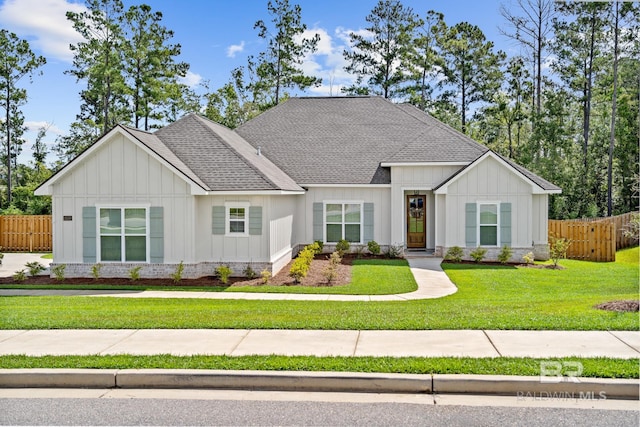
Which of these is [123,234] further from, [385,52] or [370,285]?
[385,52]

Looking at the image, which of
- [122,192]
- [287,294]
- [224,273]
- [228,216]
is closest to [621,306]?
[287,294]

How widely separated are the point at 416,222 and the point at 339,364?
54.4 feet

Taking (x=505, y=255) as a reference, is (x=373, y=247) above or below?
above

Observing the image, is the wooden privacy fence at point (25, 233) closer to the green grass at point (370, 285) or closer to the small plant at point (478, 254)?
the green grass at point (370, 285)

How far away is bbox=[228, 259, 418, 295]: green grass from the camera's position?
14.7m

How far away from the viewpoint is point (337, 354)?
779 cm

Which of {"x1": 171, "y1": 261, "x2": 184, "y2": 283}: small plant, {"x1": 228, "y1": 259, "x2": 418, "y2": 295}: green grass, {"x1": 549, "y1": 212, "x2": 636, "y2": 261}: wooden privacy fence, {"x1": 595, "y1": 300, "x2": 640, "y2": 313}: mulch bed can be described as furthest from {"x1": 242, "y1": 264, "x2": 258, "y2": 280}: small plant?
{"x1": 549, "y1": 212, "x2": 636, "y2": 261}: wooden privacy fence

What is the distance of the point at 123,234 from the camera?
16.9 meters

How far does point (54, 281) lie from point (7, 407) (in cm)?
1111

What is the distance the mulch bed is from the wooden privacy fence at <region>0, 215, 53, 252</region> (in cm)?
2469

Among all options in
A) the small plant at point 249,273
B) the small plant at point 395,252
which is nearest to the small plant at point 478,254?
the small plant at point 395,252

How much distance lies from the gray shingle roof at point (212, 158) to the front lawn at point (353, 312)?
479 centimetres

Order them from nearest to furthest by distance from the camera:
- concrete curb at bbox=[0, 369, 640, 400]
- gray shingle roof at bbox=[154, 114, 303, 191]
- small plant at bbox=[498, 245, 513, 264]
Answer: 1. concrete curb at bbox=[0, 369, 640, 400]
2. gray shingle roof at bbox=[154, 114, 303, 191]
3. small plant at bbox=[498, 245, 513, 264]

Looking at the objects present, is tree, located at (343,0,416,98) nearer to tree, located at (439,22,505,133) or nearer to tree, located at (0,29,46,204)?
tree, located at (439,22,505,133)
